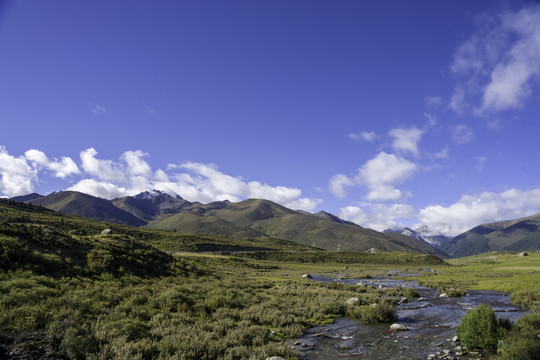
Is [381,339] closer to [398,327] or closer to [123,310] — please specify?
[398,327]

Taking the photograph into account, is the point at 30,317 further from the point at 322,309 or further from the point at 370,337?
the point at 322,309

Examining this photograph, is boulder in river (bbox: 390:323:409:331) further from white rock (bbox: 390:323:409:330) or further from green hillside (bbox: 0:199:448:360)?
green hillside (bbox: 0:199:448:360)

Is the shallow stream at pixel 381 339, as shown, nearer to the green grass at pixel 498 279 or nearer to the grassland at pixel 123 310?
the grassland at pixel 123 310

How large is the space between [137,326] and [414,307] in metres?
24.1

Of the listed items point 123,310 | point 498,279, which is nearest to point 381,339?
point 123,310

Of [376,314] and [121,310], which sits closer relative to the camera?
[121,310]

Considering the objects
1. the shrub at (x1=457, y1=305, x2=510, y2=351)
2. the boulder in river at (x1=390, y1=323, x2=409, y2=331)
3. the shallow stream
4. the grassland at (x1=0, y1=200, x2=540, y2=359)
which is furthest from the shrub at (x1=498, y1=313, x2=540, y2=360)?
the boulder in river at (x1=390, y1=323, x2=409, y2=331)

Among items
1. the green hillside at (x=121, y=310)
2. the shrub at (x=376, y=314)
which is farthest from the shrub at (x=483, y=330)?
the green hillside at (x=121, y=310)

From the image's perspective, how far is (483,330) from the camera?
1398 cm

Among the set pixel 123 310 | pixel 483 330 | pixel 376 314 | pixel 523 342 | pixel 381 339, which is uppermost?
pixel 523 342

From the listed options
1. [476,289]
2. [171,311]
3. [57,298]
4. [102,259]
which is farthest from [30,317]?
[476,289]

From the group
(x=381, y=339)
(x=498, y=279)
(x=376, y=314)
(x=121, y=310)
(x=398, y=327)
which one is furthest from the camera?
(x=498, y=279)

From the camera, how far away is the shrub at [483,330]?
13.6 m

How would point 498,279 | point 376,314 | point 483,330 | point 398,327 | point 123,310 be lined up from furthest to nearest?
point 498,279
point 376,314
point 398,327
point 123,310
point 483,330
